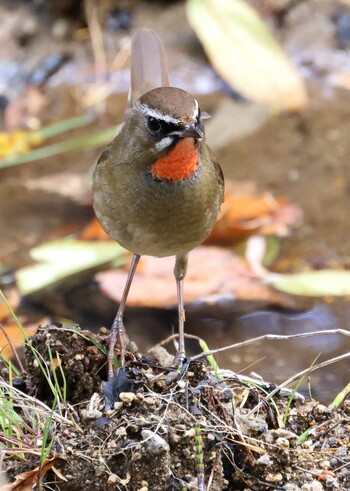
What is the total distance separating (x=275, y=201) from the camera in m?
5.32

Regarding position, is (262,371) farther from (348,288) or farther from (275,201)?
(275,201)

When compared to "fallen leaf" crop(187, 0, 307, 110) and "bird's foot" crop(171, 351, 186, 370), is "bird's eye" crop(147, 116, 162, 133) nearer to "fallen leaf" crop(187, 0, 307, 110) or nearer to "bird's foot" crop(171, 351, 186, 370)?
"bird's foot" crop(171, 351, 186, 370)

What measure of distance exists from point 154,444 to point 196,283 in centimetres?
200

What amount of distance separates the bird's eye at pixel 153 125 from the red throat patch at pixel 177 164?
9 cm

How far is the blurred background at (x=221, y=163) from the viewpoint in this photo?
4297 mm

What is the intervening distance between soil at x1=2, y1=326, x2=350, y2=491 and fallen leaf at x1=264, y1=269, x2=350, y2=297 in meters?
1.37

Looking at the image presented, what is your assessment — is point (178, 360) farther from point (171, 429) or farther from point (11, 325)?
point (11, 325)

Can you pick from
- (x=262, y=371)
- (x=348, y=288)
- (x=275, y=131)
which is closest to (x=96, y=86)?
(x=275, y=131)

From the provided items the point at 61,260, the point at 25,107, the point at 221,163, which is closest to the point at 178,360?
the point at 61,260

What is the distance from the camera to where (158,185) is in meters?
3.09

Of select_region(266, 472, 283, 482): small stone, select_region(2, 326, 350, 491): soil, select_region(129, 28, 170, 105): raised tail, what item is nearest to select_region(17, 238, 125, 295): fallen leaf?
select_region(129, 28, 170, 105): raised tail

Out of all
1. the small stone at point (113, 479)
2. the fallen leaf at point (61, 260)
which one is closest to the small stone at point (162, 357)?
the small stone at point (113, 479)

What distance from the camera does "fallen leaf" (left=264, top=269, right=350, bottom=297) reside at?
14.3ft

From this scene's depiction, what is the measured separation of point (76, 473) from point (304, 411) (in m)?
0.80
